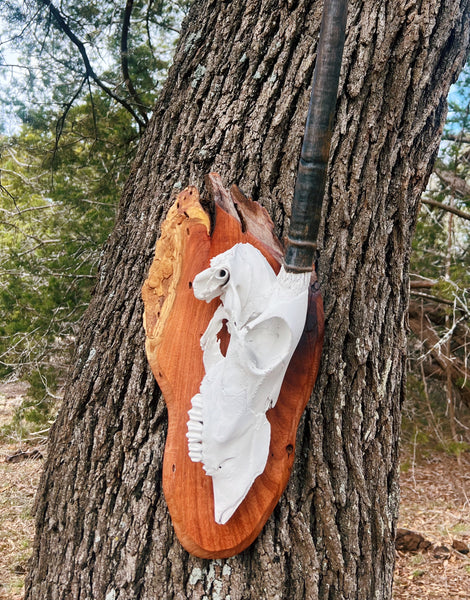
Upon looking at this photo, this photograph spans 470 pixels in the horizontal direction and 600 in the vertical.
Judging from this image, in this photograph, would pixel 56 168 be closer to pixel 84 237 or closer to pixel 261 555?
pixel 84 237

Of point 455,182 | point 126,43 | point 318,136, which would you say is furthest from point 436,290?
point 318,136

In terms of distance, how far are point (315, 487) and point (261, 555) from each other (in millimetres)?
191

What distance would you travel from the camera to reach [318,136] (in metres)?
1.04

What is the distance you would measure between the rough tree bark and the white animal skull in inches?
6.1

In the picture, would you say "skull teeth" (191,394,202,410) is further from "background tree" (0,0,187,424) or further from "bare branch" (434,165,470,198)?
"bare branch" (434,165,470,198)

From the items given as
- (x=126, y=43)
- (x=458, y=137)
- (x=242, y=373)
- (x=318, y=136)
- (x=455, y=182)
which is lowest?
(x=242, y=373)

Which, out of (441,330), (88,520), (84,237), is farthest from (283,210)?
(441,330)

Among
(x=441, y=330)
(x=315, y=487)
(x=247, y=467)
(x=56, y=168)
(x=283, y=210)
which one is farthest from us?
(x=441, y=330)

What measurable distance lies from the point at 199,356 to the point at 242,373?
120 millimetres

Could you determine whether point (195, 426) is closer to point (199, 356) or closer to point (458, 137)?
point (199, 356)

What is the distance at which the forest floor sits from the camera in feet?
10.4

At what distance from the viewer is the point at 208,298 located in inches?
43.4

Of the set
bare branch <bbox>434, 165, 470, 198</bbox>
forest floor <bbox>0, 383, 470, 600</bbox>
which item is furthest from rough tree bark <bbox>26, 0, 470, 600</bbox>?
bare branch <bbox>434, 165, 470, 198</bbox>

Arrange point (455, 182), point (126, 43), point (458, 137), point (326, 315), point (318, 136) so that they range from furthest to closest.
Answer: point (455, 182), point (458, 137), point (126, 43), point (326, 315), point (318, 136)
